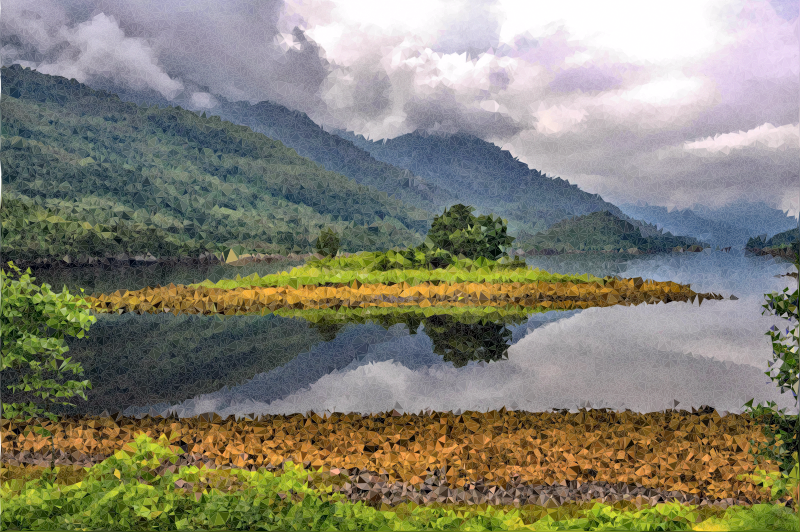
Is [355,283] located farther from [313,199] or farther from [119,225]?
[119,225]

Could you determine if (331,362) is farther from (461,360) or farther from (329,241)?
(329,241)

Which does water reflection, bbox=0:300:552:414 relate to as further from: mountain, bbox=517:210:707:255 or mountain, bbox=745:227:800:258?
mountain, bbox=745:227:800:258

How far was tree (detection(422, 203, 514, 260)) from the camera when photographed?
38.4m

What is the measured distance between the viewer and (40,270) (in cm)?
3378

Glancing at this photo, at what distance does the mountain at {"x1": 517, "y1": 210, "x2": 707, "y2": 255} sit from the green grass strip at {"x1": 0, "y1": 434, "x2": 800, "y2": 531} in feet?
58.9

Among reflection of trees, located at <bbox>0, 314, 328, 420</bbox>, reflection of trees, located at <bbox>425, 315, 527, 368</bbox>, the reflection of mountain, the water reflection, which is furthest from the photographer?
reflection of trees, located at <bbox>425, 315, 527, 368</bbox>

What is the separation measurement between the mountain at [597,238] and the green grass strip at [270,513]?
1795cm

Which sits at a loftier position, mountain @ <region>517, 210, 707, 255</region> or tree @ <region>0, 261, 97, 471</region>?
mountain @ <region>517, 210, 707, 255</region>

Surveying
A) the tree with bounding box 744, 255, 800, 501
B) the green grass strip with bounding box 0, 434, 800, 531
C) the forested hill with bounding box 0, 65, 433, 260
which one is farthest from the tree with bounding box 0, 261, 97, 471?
the forested hill with bounding box 0, 65, 433, 260

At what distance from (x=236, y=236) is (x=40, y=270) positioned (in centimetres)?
1476

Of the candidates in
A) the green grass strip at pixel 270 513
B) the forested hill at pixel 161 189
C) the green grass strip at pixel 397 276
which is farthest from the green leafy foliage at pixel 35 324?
the forested hill at pixel 161 189

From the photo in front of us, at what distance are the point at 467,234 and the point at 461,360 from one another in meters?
24.1

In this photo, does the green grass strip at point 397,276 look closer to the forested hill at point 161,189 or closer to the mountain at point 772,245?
the forested hill at point 161,189

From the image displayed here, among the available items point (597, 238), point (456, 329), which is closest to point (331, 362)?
point (456, 329)
